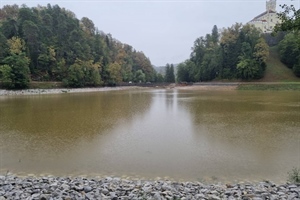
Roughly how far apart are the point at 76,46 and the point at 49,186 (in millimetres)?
70358

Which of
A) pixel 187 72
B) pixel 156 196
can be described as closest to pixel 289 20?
pixel 156 196

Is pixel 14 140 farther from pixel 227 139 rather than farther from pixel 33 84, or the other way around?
pixel 33 84

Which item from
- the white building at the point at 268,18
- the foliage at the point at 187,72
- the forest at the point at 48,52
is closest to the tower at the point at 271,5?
the white building at the point at 268,18

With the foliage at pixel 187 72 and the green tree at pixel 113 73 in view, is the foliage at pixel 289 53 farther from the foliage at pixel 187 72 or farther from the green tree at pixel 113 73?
the green tree at pixel 113 73

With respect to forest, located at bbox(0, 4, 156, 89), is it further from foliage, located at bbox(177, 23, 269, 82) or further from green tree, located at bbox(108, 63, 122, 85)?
foliage, located at bbox(177, 23, 269, 82)

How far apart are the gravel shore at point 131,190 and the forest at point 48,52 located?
49.2 meters

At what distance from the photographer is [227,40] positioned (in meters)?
73.9

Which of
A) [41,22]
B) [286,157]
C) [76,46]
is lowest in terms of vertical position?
[286,157]

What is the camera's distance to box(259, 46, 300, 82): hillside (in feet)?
213

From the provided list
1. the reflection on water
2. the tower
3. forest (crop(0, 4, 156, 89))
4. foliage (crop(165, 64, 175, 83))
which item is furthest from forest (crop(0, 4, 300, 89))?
the reflection on water

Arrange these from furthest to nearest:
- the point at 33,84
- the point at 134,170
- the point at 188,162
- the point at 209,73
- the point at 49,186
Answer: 1. the point at 209,73
2. the point at 33,84
3. the point at 188,162
4. the point at 134,170
5. the point at 49,186

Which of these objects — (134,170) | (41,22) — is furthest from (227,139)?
(41,22)

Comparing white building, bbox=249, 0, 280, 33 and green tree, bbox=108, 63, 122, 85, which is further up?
white building, bbox=249, 0, 280, 33

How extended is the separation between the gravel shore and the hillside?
66.1 meters
